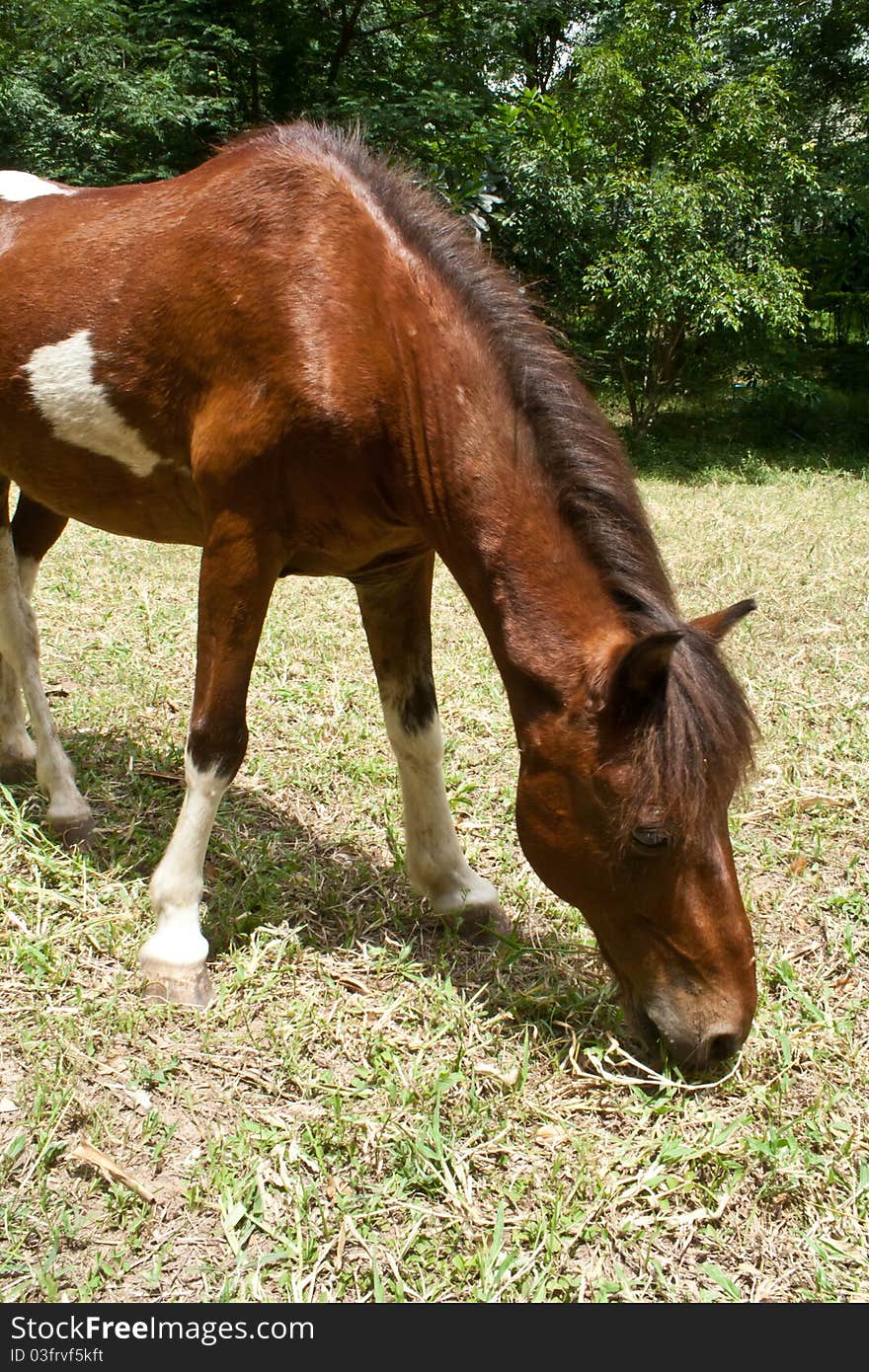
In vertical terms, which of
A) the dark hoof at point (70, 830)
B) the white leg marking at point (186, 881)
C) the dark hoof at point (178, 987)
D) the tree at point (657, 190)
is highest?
the tree at point (657, 190)

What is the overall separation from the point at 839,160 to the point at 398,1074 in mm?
14420

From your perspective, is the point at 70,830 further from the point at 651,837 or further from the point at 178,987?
the point at 651,837

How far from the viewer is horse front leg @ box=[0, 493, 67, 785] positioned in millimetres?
3662

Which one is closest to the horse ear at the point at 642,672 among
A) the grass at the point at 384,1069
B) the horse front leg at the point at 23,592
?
the grass at the point at 384,1069

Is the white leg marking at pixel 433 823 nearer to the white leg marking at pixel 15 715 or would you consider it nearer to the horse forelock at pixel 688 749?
the horse forelock at pixel 688 749

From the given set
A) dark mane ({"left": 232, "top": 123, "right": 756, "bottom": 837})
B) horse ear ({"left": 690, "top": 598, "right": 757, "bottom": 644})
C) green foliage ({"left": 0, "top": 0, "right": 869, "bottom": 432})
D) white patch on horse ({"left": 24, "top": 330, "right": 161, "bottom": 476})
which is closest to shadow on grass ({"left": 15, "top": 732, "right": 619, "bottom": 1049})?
dark mane ({"left": 232, "top": 123, "right": 756, "bottom": 837})

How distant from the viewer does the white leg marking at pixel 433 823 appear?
3.05 metres

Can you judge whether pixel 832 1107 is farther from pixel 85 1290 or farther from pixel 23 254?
pixel 23 254

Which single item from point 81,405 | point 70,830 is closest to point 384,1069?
point 70,830

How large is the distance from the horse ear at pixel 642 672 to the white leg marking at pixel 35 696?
2120mm

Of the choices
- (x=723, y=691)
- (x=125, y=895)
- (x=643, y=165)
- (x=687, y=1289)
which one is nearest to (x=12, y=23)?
(x=643, y=165)

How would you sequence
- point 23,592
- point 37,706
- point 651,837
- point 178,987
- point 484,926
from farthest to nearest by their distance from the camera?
point 23,592 < point 37,706 < point 484,926 < point 178,987 < point 651,837

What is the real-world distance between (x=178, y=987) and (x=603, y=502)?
1641mm

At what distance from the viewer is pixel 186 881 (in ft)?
8.99
